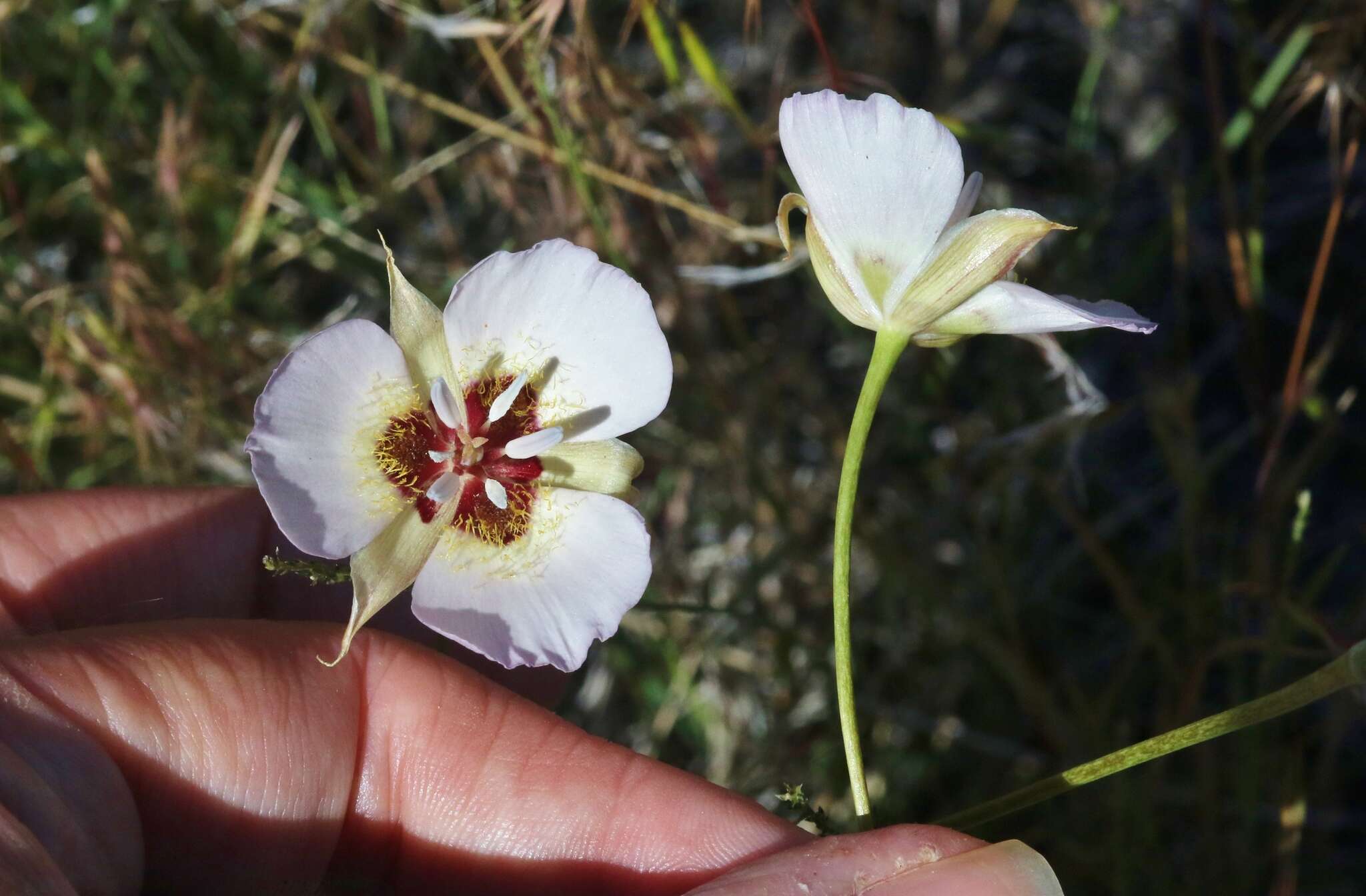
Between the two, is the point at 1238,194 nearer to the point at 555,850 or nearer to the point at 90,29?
the point at 555,850

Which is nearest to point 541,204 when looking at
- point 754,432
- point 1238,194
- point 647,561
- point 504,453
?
point 754,432

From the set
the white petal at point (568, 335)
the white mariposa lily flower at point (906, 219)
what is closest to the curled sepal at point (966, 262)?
the white mariposa lily flower at point (906, 219)

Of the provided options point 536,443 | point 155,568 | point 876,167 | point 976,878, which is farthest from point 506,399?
point 976,878

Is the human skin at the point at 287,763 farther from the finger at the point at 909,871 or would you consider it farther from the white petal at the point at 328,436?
the white petal at the point at 328,436

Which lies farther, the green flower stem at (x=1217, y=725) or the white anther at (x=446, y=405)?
the white anther at (x=446, y=405)

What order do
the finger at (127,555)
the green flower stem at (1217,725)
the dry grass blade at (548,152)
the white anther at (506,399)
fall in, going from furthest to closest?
the dry grass blade at (548,152) < the finger at (127,555) < the white anther at (506,399) < the green flower stem at (1217,725)

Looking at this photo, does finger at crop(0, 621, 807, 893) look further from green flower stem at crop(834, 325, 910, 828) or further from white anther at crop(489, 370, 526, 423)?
white anther at crop(489, 370, 526, 423)
